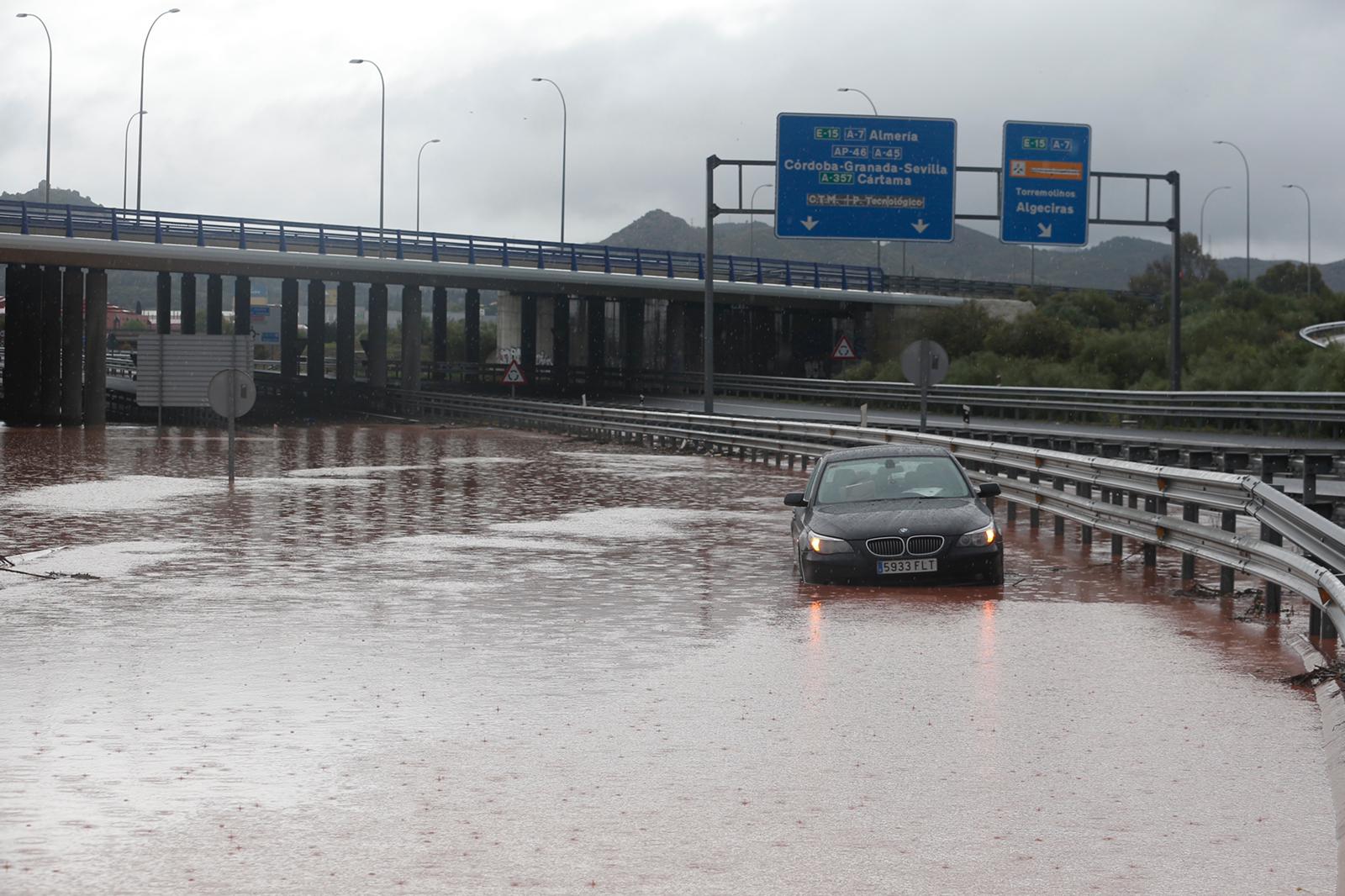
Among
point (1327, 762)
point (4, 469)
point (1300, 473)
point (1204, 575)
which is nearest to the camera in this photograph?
point (1327, 762)

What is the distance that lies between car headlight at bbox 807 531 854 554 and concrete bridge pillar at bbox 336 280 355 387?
196 feet

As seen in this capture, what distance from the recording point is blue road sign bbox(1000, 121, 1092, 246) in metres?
39.8

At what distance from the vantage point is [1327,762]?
7.89 m

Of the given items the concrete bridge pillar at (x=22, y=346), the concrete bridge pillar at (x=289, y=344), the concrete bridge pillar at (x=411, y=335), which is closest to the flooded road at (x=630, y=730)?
the concrete bridge pillar at (x=22, y=346)

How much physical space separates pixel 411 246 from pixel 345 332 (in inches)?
942

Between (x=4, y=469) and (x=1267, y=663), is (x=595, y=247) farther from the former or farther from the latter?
(x=1267, y=663)

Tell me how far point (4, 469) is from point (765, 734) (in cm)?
2638

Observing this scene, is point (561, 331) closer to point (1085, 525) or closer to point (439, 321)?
point (439, 321)

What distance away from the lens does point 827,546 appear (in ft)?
48.6

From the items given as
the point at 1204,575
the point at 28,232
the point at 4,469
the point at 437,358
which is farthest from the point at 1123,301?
the point at 1204,575

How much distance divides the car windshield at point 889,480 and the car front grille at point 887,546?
3.54ft

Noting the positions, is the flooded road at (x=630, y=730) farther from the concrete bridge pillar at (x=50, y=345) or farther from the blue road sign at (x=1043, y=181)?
the concrete bridge pillar at (x=50, y=345)

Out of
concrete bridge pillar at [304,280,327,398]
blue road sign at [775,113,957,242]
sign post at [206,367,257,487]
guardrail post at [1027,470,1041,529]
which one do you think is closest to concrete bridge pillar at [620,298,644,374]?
concrete bridge pillar at [304,280,327,398]

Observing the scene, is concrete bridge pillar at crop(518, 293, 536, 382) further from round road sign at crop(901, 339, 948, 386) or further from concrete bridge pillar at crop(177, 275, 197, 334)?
round road sign at crop(901, 339, 948, 386)
